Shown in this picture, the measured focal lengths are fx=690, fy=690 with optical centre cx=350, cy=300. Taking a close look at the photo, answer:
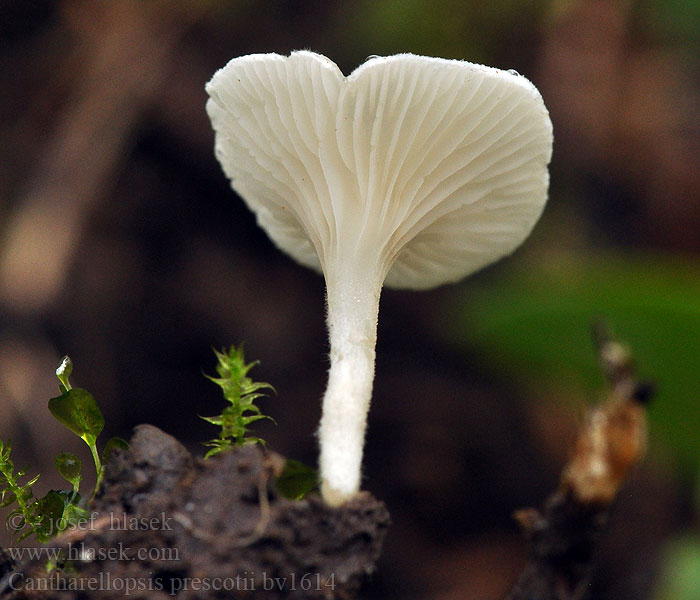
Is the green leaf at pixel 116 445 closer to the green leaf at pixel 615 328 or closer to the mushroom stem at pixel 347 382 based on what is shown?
the mushroom stem at pixel 347 382

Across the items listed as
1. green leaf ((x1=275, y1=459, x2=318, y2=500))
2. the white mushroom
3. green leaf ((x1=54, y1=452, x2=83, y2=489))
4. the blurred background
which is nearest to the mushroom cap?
the white mushroom

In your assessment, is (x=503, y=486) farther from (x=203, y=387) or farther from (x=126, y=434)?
(x=126, y=434)

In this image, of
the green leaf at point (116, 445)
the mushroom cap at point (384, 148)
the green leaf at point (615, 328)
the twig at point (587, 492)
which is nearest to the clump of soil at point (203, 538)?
the green leaf at point (116, 445)

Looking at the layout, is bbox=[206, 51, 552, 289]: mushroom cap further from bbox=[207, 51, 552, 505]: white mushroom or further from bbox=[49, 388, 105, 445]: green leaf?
bbox=[49, 388, 105, 445]: green leaf

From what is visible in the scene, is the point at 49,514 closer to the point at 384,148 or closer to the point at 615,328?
the point at 384,148

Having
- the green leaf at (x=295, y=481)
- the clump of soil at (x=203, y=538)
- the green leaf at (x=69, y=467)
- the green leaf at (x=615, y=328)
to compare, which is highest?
the green leaf at (x=615, y=328)

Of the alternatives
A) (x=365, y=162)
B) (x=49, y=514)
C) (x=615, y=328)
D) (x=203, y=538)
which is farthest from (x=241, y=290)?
(x=203, y=538)
